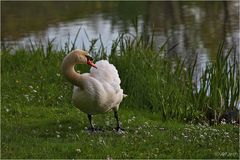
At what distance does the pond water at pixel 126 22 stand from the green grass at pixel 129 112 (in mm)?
4961

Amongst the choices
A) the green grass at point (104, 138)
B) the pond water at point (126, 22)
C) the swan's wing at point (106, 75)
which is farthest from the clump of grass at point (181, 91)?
the pond water at point (126, 22)

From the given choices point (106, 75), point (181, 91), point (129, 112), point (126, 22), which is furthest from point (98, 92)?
point (126, 22)

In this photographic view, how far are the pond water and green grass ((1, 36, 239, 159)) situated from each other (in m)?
4.96

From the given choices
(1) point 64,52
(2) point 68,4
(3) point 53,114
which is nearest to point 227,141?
(3) point 53,114

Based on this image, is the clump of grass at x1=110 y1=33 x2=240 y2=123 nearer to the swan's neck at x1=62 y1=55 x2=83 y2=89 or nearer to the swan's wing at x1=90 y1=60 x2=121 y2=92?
the swan's wing at x1=90 y1=60 x2=121 y2=92

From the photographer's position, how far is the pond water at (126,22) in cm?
2153

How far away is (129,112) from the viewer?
1154 cm

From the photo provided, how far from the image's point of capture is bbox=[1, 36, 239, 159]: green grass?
A: 823 cm

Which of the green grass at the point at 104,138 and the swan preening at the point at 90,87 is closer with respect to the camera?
the green grass at the point at 104,138

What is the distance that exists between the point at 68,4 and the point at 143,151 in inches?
1089

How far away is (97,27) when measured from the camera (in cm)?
2494

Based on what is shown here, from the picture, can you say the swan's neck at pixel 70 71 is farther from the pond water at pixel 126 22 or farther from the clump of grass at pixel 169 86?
the pond water at pixel 126 22

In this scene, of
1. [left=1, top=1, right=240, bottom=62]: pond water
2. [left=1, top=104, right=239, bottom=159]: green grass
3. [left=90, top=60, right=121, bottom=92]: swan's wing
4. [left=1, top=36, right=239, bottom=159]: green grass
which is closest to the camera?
[left=1, top=104, right=239, bottom=159]: green grass

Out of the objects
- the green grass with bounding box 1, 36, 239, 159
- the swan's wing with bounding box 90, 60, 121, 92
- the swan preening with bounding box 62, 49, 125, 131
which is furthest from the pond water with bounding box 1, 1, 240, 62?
the swan preening with bounding box 62, 49, 125, 131
